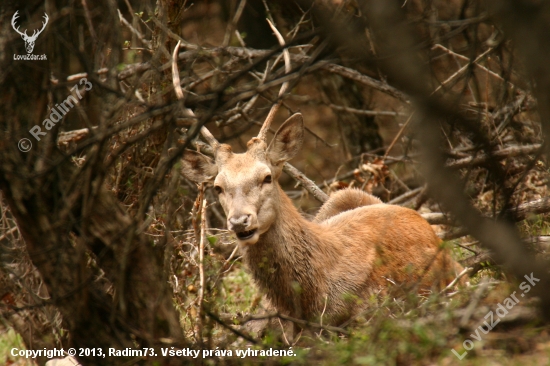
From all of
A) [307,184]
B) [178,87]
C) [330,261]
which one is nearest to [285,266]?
[330,261]

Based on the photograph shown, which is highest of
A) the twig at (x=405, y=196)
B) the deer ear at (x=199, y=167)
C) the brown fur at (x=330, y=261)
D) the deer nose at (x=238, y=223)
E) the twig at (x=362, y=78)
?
the twig at (x=362, y=78)

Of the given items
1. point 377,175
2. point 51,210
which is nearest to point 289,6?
point 377,175

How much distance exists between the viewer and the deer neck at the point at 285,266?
5.91 meters

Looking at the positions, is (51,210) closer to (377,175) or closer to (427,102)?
(427,102)

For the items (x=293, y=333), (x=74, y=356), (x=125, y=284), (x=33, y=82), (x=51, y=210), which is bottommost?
(x=293, y=333)

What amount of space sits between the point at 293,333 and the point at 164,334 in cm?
159

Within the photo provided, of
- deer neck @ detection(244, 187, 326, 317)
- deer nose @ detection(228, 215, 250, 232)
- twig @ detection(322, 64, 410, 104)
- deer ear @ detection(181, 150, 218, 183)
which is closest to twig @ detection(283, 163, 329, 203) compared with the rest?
twig @ detection(322, 64, 410, 104)

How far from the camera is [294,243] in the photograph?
19.7ft

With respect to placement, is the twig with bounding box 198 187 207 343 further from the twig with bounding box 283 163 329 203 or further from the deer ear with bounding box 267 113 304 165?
the twig with bounding box 283 163 329 203

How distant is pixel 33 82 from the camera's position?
184 inches

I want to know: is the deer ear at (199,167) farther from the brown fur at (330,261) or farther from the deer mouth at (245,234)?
the deer mouth at (245,234)

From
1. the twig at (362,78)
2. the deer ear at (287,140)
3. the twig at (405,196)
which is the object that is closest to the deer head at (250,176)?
the deer ear at (287,140)

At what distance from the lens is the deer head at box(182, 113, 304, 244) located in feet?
18.6

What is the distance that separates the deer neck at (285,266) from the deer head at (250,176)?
130mm
